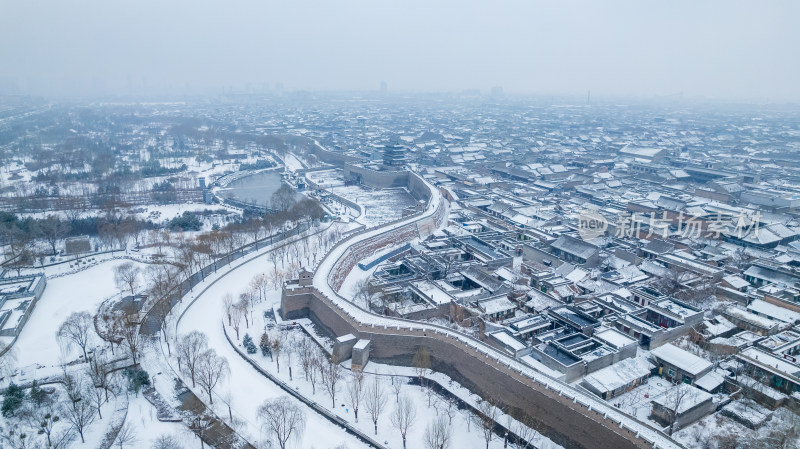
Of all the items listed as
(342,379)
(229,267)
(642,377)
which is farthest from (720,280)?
(229,267)

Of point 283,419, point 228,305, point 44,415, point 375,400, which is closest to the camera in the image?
point 283,419

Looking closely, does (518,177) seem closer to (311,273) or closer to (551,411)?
(311,273)

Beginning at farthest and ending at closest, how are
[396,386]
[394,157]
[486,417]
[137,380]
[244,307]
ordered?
[394,157] < [244,307] < [396,386] < [137,380] < [486,417]

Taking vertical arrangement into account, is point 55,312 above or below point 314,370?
below

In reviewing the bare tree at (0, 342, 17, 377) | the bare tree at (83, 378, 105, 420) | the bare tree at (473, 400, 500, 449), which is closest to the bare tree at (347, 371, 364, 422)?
the bare tree at (473, 400, 500, 449)

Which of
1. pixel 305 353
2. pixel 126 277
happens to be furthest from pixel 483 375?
pixel 126 277

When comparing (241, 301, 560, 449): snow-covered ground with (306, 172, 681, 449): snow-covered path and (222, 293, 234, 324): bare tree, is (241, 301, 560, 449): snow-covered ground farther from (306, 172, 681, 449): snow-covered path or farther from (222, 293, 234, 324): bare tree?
(222, 293, 234, 324): bare tree

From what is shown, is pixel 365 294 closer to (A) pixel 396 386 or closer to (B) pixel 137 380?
(A) pixel 396 386

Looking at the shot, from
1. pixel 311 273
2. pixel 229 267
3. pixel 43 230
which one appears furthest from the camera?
pixel 43 230
